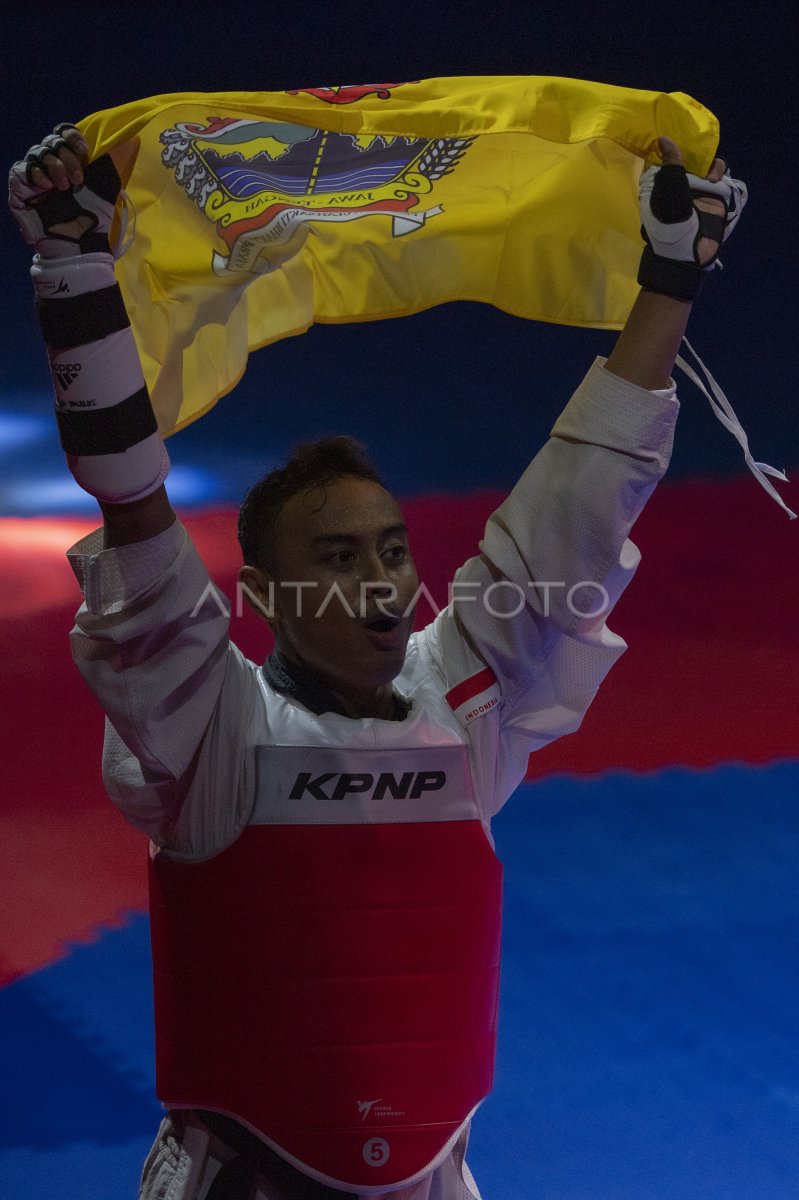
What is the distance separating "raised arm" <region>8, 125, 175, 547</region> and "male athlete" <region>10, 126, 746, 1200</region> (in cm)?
1

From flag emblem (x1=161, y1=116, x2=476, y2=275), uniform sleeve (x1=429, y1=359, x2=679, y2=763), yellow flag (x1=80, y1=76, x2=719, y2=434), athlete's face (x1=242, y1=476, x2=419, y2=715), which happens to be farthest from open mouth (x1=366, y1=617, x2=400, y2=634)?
flag emblem (x1=161, y1=116, x2=476, y2=275)

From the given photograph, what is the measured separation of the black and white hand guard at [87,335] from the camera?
1.12 metres

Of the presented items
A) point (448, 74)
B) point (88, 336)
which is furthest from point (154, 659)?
point (448, 74)

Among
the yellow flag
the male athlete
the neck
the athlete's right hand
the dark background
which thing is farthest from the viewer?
Result: the dark background

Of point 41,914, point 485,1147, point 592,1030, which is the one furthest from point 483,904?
point 41,914

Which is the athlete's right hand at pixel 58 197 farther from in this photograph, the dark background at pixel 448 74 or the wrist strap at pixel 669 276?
the dark background at pixel 448 74

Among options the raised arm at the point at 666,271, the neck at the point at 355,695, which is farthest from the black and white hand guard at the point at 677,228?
the neck at the point at 355,695

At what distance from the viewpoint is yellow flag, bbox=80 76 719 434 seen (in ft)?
4.89

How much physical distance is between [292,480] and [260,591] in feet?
0.41

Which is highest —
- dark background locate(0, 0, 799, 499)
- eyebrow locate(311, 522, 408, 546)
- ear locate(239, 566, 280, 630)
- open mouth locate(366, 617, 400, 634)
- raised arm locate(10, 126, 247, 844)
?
raised arm locate(10, 126, 247, 844)

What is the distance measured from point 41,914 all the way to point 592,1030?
1.24 meters

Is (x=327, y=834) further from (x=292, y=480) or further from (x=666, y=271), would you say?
(x=666, y=271)

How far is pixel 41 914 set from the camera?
9.56 ft

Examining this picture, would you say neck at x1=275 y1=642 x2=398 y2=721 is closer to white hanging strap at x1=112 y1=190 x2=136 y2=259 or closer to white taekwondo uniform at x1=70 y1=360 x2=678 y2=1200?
white taekwondo uniform at x1=70 y1=360 x2=678 y2=1200
